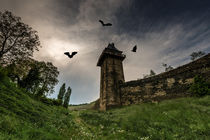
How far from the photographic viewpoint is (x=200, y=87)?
10766mm

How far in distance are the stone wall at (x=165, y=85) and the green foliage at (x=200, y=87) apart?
619mm

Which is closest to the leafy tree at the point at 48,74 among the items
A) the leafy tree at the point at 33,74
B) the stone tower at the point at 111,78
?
the leafy tree at the point at 33,74

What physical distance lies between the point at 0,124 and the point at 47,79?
29.9 meters

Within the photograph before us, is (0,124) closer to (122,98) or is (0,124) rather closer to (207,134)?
(207,134)

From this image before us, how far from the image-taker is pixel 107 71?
18266 millimetres

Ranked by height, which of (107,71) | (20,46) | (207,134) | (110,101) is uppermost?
(20,46)

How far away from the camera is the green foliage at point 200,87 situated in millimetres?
10328

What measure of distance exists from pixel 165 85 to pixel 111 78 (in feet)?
26.1

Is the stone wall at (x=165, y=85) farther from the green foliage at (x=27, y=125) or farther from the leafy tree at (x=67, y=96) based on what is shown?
the leafy tree at (x=67, y=96)

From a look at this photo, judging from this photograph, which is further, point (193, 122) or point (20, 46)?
point (20, 46)

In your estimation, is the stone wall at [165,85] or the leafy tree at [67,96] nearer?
the stone wall at [165,85]

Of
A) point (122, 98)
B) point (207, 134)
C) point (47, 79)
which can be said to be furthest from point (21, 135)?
point (47, 79)

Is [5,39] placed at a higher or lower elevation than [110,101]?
higher

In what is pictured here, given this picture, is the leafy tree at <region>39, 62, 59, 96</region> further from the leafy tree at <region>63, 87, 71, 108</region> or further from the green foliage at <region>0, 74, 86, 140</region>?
the green foliage at <region>0, 74, 86, 140</region>
